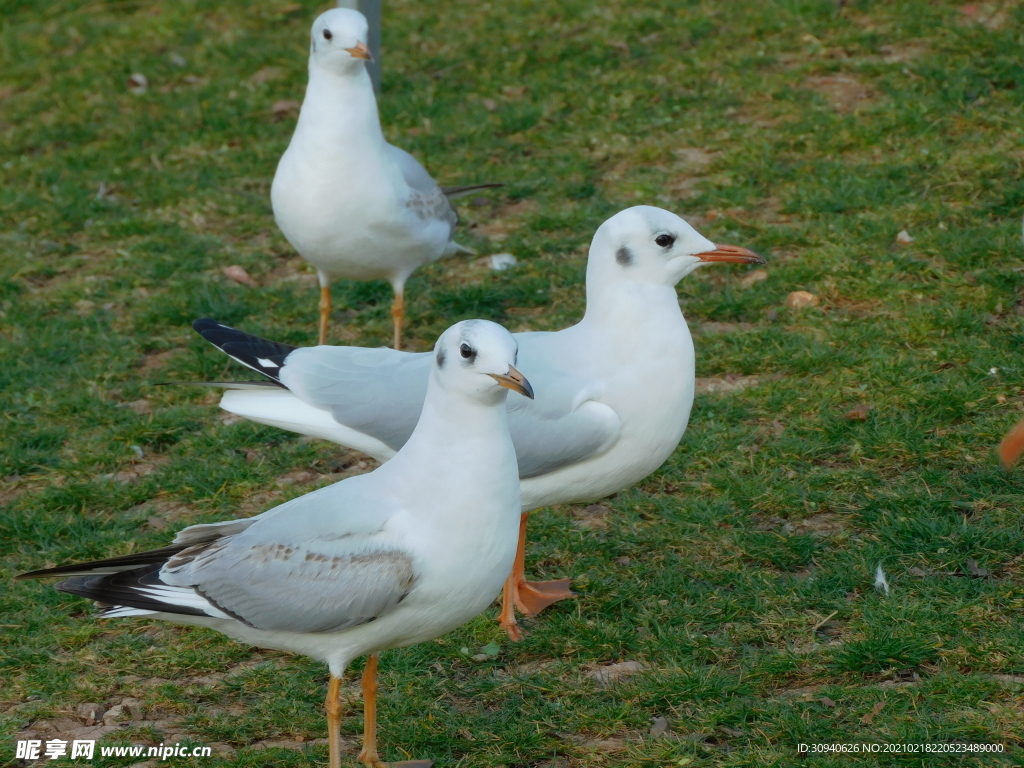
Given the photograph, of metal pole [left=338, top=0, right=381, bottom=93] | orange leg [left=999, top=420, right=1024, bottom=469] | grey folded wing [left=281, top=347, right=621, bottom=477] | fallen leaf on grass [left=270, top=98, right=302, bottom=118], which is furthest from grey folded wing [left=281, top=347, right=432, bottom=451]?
fallen leaf on grass [left=270, top=98, right=302, bottom=118]

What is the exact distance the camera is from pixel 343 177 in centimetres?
513

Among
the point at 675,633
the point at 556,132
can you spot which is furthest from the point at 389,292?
the point at 675,633

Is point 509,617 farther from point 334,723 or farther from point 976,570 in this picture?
point 976,570

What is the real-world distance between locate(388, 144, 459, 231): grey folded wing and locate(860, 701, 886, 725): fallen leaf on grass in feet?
9.97

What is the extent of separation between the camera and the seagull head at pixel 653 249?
3.79 meters

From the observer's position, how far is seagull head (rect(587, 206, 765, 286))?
379 centimetres

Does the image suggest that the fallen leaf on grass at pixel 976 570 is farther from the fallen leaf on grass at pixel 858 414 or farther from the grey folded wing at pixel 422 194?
the grey folded wing at pixel 422 194

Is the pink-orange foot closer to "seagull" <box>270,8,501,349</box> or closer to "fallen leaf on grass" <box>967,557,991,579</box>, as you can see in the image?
"fallen leaf on grass" <box>967,557,991,579</box>

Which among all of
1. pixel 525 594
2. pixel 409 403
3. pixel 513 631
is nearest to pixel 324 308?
pixel 409 403

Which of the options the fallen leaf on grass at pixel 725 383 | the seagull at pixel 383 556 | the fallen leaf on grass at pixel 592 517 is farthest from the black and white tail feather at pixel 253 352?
the fallen leaf on grass at pixel 725 383

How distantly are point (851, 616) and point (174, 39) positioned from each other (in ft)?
24.0

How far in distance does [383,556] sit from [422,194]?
2.85 m

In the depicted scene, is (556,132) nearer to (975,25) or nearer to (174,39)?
(975,25)

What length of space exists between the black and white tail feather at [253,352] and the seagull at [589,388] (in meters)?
0.03
